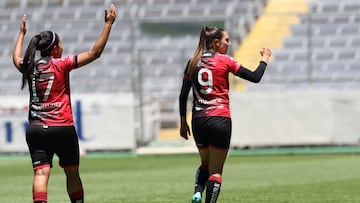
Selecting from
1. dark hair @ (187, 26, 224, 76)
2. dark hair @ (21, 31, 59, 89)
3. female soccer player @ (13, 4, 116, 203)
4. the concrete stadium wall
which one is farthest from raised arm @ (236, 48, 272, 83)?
the concrete stadium wall

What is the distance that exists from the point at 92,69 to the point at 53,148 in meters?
16.5

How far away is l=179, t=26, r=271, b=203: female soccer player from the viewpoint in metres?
9.27

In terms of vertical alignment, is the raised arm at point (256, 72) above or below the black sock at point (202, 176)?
above

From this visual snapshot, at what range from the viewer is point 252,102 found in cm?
2106

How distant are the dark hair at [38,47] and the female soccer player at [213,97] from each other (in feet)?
4.97

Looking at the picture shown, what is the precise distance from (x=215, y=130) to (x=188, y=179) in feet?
17.9

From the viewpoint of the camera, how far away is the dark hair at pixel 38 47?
8.64m

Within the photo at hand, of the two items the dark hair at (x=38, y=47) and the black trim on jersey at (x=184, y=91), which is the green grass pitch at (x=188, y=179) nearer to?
the black trim on jersey at (x=184, y=91)

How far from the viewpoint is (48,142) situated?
8.68 m

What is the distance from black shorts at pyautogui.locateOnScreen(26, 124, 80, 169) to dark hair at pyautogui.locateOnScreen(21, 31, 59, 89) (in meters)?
0.48

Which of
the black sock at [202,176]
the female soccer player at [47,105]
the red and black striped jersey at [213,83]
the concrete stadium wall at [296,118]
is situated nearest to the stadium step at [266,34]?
the concrete stadium wall at [296,118]

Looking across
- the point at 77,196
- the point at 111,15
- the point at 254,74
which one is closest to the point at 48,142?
the point at 77,196

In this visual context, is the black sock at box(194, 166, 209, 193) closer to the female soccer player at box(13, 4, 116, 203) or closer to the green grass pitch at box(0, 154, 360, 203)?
the green grass pitch at box(0, 154, 360, 203)

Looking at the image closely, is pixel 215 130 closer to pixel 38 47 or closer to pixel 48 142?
pixel 48 142
